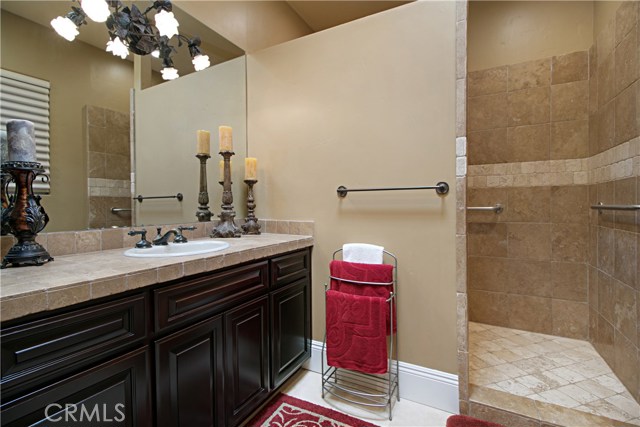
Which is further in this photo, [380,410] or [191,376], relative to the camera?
[380,410]

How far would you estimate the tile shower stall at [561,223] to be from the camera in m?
1.60

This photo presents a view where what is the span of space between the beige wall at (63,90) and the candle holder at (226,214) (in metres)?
0.68

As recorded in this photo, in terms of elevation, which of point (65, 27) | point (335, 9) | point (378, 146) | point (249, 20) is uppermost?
point (335, 9)

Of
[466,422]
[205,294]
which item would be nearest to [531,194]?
[466,422]

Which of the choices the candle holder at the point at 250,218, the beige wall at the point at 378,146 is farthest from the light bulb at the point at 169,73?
the candle holder at the point at 250,218

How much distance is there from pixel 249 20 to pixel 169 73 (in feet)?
3.02

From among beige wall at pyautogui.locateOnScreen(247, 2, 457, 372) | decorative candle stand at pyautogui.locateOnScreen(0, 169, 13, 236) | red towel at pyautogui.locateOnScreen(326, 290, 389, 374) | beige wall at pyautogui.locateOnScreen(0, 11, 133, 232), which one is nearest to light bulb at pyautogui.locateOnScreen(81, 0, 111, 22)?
beige wall at pyautogui.locateOnScreen(0, 11, 133, 232)

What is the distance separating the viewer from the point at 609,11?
1.86m

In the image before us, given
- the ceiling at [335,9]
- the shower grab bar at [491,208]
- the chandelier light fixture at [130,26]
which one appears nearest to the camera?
the chandelier light fixture at [130,26]

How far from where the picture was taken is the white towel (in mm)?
1648

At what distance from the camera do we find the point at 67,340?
2.51ft

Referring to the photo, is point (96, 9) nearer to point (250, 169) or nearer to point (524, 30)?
point (250, 169)

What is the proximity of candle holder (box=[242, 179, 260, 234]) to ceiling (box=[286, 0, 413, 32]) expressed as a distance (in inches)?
73.6

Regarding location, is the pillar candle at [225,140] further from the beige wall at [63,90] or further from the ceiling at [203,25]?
the beige wall at [63,90]
